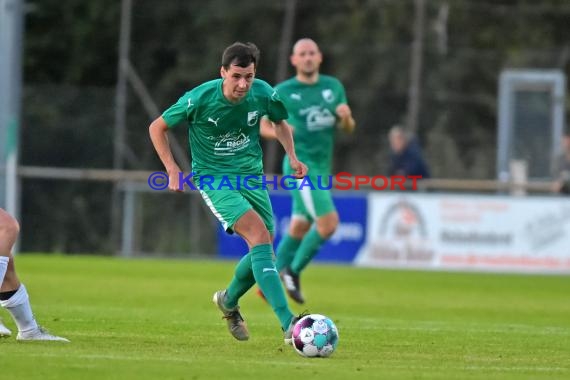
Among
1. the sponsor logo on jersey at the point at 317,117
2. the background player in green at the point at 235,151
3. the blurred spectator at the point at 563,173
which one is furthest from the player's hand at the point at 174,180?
the blurred spectator at the point at 563,173

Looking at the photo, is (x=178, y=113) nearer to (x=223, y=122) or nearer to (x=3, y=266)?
(x=223, y=122)

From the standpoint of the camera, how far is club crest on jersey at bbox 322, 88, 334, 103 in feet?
49.3

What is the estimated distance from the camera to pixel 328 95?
15.0 metres

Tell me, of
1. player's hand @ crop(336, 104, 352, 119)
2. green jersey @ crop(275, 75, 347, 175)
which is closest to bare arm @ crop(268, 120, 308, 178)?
player's hand @ crop(336, 104, 352, 119)

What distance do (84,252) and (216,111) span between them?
17200 millimetres

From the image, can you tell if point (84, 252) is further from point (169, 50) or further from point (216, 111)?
point (216, 111)

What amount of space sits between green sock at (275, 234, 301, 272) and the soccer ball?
20.1 ft

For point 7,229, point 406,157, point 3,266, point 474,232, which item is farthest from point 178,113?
point 406,157

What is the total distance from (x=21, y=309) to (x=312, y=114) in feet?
20.5

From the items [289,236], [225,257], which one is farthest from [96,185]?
[289,236]

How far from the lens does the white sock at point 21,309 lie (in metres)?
9.39

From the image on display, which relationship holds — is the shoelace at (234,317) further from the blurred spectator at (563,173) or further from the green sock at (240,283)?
the blurred spectator at (563,173)

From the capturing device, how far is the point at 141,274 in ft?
66.4

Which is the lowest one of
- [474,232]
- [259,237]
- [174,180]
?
[474,232]
